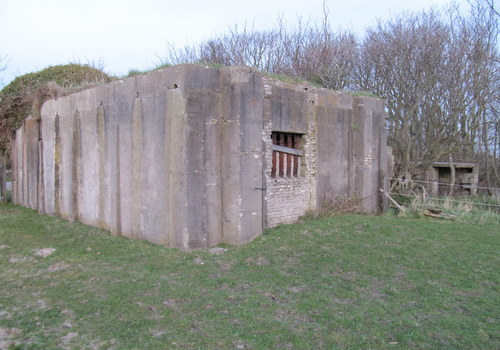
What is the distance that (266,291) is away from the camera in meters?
5.80

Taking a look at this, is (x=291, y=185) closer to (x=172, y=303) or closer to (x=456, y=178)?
(x=172, y=303)

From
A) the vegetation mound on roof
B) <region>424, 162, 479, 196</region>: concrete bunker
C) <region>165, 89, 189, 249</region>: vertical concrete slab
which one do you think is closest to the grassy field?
<region>165, 89, 189, 249</region>: vertical concrete slab

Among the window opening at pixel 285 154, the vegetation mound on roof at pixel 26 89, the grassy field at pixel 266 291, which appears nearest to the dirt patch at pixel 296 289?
the grassy field at pixel 266 291

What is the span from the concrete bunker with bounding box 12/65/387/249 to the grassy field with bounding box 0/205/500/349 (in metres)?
0.62

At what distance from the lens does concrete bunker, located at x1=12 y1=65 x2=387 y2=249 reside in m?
7.89

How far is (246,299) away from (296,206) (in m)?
4.57

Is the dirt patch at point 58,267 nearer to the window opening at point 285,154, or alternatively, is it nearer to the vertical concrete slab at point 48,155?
the window opening at point 285,154

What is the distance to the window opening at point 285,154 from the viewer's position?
9398 millimetres

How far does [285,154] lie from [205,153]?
240 cm

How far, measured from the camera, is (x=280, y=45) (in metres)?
24.7

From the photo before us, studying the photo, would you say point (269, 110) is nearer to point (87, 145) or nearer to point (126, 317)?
point (87, 145)

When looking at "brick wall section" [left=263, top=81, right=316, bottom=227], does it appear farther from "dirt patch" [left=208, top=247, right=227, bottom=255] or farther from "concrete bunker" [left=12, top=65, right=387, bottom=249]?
"dirt patch" [left=208, top=247, right=227, bottom=255]

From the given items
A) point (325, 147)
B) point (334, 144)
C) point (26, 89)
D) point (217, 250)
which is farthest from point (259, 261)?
point (26, 89)

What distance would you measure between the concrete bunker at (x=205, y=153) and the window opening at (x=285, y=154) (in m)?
0.02
